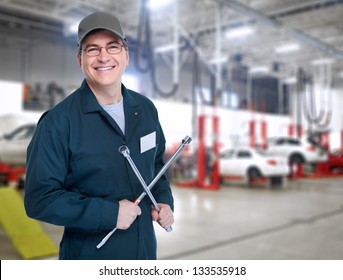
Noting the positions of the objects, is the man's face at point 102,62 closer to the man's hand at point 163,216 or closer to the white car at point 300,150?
the man's hand at point 163,216

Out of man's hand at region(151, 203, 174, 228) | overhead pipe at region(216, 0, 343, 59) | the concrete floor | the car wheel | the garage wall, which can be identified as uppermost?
overhead pipe at region(216, 0, 343, 59)

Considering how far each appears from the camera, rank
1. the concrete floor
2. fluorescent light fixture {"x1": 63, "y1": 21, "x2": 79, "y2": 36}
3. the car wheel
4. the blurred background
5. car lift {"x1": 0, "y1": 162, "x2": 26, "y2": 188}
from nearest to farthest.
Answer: the concrete floor, the blurred background, car lift {"x1": 0, "y1": 162, "x2": 26, "y2": 188}, the car wheel, fluorescent light fixture {"x1": 63, "y1": 21, "x2": 79, "y2": 36}

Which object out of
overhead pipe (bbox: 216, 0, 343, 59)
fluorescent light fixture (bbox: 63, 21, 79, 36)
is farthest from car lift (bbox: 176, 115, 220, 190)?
fluorescent light fixture (bbox: 63, 21, 79, 36)

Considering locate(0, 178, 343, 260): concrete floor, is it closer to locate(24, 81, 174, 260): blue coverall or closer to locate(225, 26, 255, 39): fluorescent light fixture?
locate(24, 81, 174, 260): blue coverall

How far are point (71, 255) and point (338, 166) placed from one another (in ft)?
47.8

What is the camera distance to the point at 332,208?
714 cm

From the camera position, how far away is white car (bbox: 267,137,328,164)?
1309cm

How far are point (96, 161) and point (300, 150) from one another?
513 inches

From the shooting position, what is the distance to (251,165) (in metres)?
10.7

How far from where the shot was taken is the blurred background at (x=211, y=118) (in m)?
4.65

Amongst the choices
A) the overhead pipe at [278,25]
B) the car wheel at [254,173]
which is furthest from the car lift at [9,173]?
the overhead pipe at [278,25]

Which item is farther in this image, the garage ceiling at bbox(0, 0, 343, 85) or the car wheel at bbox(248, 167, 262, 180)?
the garage ceiling at bbox(0, 0, 343, 85)

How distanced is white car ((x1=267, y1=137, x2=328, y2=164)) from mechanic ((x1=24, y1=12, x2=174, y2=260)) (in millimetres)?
12747

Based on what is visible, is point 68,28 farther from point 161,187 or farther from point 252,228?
point 161,187
